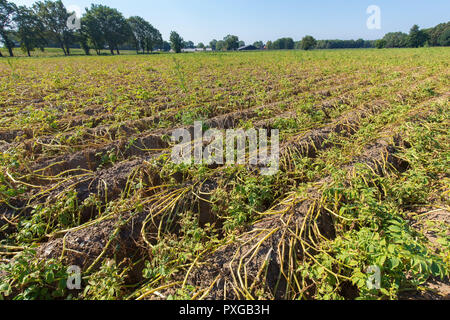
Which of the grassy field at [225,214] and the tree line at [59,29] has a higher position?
the tree line at [59,29]

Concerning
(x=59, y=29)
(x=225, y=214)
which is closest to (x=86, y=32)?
(x=59, y=29)

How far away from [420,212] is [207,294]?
258 cm

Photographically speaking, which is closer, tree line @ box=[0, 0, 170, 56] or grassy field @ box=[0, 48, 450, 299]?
grassy field @ box=[0, 48, 450, 299]

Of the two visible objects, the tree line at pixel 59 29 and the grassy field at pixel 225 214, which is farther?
the tree line at pixel 59 29

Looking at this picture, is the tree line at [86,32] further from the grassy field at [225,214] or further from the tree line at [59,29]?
the grassy field at [225,214]

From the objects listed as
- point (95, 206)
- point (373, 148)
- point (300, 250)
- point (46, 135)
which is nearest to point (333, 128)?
point (373, 148)

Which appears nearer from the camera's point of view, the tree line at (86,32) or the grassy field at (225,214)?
the grassy field at (225,214)

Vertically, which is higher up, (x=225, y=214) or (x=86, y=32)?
(x=86, y=32)

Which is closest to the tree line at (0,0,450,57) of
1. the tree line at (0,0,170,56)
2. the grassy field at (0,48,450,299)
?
the tree line at (0,0,170,56)

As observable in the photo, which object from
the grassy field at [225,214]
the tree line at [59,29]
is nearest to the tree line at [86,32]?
the tree line at [59,29]

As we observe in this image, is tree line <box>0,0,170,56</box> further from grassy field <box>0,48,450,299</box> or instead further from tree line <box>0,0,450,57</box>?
grassy field <box>0,48,450,299</box>

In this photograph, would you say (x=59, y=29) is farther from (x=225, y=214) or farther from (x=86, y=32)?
(x=225, y=214)

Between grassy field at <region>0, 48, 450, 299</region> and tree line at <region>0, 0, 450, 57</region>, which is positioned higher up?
tree line at <region>0, 0, 450, 57</region>

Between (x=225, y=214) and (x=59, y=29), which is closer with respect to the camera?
(x=225, y=214)
